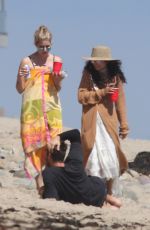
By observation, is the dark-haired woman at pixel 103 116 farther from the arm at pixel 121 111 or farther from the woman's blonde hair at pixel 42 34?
the woman's blonde hair at pixel 42 34

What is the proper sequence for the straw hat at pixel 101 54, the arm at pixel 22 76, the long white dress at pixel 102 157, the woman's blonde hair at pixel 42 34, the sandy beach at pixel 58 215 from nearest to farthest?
1. the sandy beach at pixel 58 215
2. the woman's blonde hair at pixel 42 34
3. the arm at pixel 22 76
4. the long white dress at pixel 102 157
5. the straw hat at pixel 101 54

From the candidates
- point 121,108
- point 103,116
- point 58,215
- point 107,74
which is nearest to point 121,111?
point 121,108

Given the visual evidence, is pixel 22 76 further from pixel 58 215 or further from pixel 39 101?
pixel 58 215

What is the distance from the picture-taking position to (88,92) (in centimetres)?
930

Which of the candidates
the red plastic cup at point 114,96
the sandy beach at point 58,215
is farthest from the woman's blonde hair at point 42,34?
the sandy beach at point 58,215

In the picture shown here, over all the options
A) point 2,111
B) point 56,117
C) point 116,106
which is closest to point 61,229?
point 56,117

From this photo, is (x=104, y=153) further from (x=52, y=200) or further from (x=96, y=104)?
(x=52, y=200)

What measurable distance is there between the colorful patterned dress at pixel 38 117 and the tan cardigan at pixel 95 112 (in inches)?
16.7

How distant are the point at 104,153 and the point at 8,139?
34.9 feet

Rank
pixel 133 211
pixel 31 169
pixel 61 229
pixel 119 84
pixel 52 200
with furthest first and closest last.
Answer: pixel 119 84 < pixel 31 169 < pixel 133 211 < pixel 52 200 < pixel 61 229

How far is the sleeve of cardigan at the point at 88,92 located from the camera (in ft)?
30.4

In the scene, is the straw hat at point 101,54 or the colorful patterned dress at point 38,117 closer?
the colorful patterned dress at point 38,117

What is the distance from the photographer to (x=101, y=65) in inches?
369

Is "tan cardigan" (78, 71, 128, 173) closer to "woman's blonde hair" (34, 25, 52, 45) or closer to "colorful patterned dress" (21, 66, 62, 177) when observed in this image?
"colorful patterned dress" (21, 66, 62, 177)
